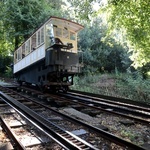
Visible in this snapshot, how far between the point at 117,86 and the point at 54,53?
7.36m

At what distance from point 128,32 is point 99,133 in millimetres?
8306

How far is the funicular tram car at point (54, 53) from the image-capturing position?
34.2ft

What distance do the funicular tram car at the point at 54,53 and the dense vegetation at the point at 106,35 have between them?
1.14 metres

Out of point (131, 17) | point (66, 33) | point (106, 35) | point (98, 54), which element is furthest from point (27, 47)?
point (98, 54)

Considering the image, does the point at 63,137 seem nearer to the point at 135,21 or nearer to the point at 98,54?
the point at 135,21

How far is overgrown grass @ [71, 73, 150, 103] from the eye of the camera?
547 inches

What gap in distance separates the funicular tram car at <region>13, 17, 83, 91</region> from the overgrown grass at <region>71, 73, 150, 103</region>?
4160 mm

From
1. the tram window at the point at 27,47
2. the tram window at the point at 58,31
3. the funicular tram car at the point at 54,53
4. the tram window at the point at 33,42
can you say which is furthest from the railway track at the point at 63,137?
the tram window at the point at 27,47

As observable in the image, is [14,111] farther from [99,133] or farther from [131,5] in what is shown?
[131,5]

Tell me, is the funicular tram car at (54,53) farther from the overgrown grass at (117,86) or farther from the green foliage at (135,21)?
the overgrown grass at (117,86)

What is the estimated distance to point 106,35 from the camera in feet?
43.9

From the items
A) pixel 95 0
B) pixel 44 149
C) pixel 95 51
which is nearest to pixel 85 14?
pixel 95 0

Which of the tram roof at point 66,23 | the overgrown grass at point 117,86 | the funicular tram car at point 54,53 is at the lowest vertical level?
the overgrown grass at point 117,86

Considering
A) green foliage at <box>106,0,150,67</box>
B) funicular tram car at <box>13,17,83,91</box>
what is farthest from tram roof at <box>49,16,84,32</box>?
green foliage at <box>106,0,150,67</box>
